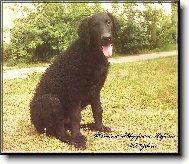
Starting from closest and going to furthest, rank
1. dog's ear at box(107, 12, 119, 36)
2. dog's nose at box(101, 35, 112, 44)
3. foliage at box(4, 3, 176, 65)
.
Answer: dog's nose at box(101, 35, 112, 44) < dog's ear at box(107, 12, 119, 36) < foliage at box(4, 3, 176, 65)

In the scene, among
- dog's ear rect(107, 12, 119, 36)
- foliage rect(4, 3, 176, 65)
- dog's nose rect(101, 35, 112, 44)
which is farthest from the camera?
foliage rect(4, 3, 176, 65)

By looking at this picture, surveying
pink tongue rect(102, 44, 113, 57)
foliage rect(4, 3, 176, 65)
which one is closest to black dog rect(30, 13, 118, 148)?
pink tongue rect(102, 44, 113, 57)

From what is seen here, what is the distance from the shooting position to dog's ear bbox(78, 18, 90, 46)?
4008 mm

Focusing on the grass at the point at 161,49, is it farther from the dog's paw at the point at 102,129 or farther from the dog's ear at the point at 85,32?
the dog's paw at the point at 102,129

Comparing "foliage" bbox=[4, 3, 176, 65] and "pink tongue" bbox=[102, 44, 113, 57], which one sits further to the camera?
"foliage" bbox=[4, 3, 176, 65]

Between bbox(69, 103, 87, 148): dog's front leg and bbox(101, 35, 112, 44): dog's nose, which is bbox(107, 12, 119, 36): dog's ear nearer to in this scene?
bbox(101, 35, 112, 44): dog's nose

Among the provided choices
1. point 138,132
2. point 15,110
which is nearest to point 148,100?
point 138,132

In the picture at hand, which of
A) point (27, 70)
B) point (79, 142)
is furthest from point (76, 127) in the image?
point (27, 70)

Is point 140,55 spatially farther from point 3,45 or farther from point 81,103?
point 3,45

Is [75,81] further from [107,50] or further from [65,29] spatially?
[65,29]

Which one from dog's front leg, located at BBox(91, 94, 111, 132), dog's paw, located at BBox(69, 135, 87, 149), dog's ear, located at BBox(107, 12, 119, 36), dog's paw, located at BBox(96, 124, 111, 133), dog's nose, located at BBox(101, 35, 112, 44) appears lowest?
dog's paw, located at BBox(69, 135, 87, 149)

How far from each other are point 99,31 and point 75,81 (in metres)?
→ 0.40

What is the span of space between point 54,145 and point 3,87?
588 mm

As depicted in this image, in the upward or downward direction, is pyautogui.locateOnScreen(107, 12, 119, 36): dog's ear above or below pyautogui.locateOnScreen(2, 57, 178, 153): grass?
above
